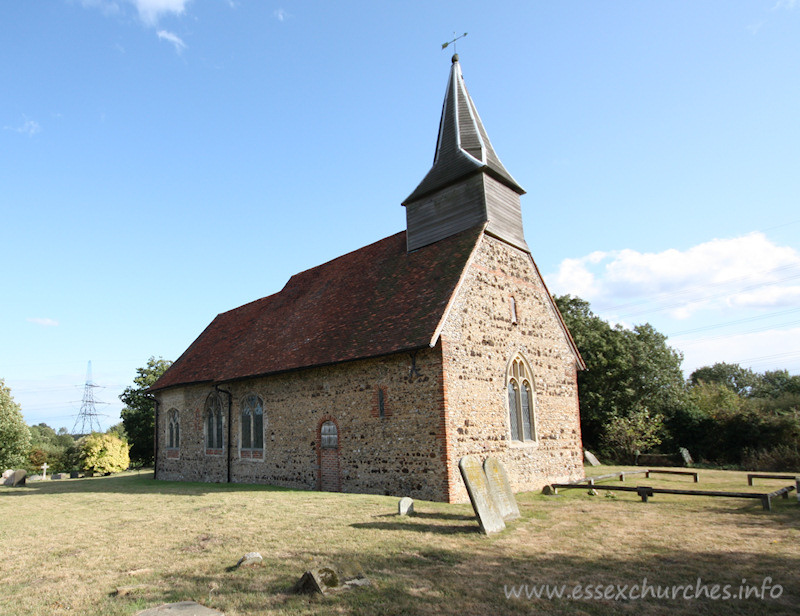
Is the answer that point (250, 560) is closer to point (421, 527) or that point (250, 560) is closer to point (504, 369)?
point (421, 527)

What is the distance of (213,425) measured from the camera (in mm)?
21266

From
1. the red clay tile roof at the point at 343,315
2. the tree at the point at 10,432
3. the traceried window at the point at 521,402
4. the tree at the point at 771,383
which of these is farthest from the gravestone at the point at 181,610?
the tree at the point at 771,383

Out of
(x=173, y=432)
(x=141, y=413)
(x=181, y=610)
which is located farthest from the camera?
(x=141, y=413)

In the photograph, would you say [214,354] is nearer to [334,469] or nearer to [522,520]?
[334,469]

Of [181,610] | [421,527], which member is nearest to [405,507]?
[421,527]

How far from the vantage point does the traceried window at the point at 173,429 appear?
2355 centimetres

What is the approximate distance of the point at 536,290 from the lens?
59.5ft

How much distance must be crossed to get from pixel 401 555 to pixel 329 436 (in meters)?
8.79

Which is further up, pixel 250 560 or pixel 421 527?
pixel 250 560

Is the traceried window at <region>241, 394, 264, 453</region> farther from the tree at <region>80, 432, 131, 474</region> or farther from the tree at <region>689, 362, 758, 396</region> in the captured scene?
the tree at <region>689, 362, 758, 396</region>

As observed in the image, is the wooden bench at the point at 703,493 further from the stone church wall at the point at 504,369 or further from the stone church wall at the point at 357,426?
the stone church wall at the point at 357,426

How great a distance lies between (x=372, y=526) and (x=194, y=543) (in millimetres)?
3054

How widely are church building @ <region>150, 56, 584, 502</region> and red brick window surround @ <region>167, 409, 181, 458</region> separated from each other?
122 cm

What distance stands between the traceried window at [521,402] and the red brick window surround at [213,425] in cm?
1194
